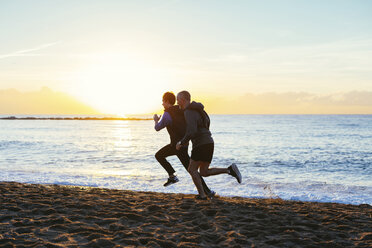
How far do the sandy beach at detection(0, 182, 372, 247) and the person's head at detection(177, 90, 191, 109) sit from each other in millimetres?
1828

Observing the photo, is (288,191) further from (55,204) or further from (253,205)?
(55,204)

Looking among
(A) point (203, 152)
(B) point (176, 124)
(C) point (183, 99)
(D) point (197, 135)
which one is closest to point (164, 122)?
(B) point (176, 124)

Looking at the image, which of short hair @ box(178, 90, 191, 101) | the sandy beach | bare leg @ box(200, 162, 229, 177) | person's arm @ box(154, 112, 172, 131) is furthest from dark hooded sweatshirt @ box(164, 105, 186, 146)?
the sandy beach

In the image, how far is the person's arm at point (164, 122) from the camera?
19.6ft

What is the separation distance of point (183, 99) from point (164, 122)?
1.85 ft

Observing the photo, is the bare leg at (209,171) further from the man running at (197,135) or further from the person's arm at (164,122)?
the person's arm at (164,122)

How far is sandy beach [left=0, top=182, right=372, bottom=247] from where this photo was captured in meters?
4.09

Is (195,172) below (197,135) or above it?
below

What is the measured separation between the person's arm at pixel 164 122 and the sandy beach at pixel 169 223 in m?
1.42

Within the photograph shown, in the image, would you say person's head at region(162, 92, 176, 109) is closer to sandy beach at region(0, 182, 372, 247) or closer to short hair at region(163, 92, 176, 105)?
short hair at region(163, 92, 176, 105)

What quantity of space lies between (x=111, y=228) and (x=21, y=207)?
2.09m

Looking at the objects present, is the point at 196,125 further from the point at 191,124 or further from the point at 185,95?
the point at 185,95

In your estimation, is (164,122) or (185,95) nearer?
(185,95)

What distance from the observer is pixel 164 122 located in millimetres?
6031
